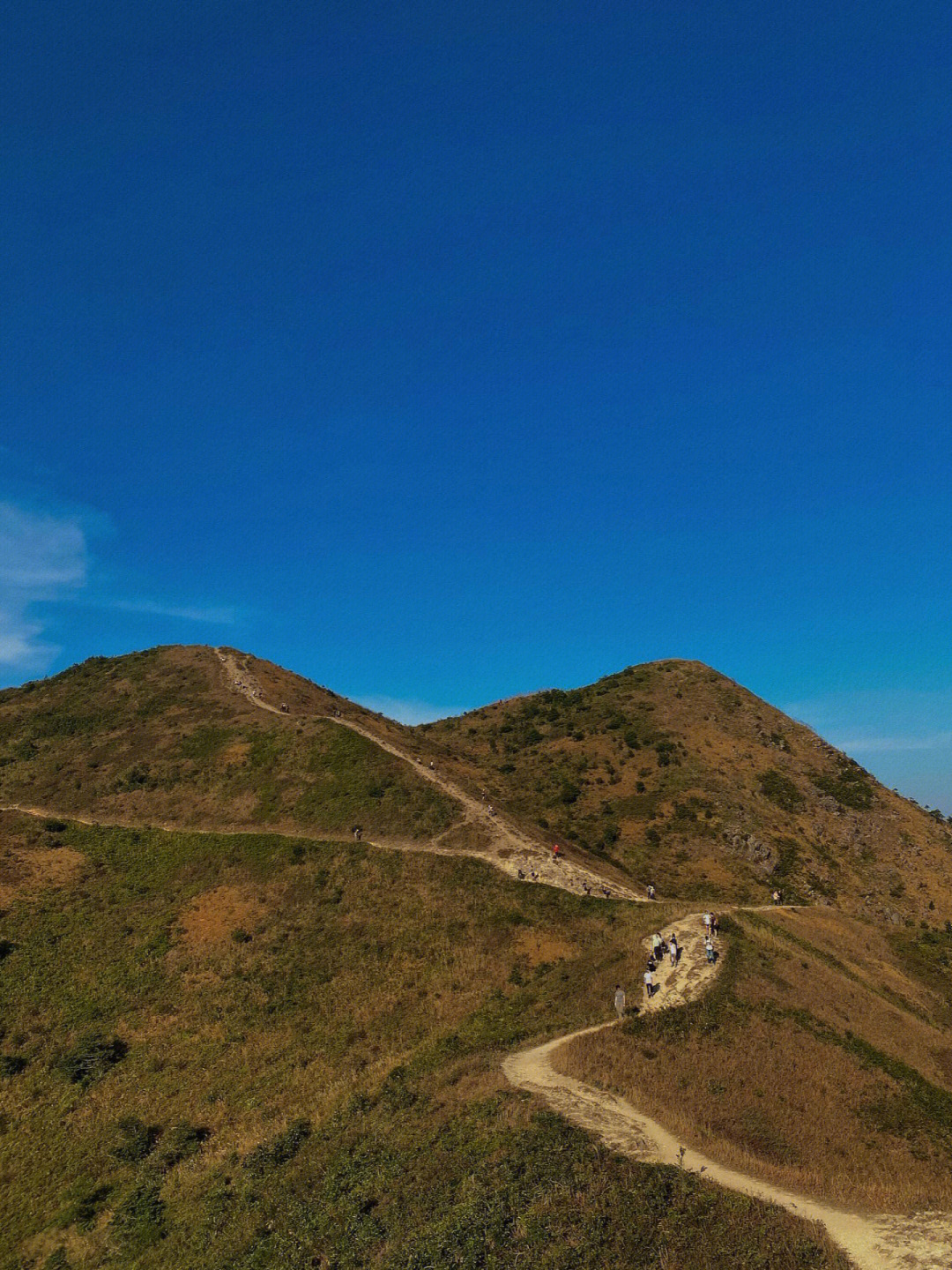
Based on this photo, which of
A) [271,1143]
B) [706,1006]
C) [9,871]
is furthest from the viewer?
[9,871]

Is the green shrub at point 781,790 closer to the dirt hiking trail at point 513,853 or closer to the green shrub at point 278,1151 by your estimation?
the dirt hiking trail at point 513,853

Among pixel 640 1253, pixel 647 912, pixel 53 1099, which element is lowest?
pixel 53 1099

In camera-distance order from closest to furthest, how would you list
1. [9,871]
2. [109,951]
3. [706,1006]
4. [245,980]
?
[706,1006]
[245,980]
[109,951]
[9,871]

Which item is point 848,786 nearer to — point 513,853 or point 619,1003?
point 513,853

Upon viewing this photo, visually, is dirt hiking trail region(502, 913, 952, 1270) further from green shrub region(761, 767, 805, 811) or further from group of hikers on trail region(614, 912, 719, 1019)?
green shrub region(761, 767, 805, 811)

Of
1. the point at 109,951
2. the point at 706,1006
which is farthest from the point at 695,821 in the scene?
the point at 109,951

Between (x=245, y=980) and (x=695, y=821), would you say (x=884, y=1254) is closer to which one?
(x=245, y=980)

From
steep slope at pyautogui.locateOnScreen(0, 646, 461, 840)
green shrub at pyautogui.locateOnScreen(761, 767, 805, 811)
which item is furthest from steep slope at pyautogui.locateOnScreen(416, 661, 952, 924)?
steep slope at pyautogui.locateOnScreen(0, 646, 461, 840)
